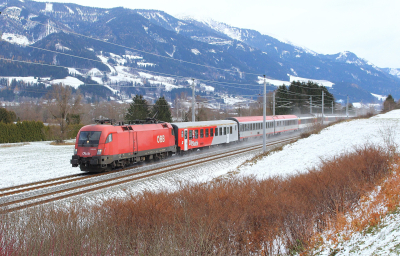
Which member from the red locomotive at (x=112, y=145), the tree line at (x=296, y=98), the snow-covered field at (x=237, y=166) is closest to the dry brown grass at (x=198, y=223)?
the snow-covered field at (x=237, y=166)

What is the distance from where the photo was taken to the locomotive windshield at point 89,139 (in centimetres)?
2038

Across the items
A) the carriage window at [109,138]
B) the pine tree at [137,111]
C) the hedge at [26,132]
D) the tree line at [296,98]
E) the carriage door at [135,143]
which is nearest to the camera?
the carriage window at [109,138]

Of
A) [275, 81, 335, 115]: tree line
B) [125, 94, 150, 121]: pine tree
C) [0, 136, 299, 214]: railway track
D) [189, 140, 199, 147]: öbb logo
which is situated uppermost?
[275, 81, 335, 115]: tree line

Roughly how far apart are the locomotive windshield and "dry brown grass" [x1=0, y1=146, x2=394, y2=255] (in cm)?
1065

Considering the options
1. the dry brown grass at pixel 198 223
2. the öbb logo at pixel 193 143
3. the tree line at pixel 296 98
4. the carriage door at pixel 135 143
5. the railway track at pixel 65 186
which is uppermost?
the tree line at pixel 296 98

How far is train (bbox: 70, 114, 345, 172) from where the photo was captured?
67.0 ft

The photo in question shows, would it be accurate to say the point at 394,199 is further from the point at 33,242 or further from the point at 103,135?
the point at 103,135

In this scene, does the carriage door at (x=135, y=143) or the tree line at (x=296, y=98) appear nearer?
the carriage door at (x=135, y=143)

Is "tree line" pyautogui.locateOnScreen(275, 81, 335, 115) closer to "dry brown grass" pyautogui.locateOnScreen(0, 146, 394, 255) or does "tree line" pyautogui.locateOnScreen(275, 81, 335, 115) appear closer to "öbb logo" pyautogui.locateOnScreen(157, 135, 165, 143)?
"öbb logo" pyautogui.locateOnScreen(157, 135, 165, 143)

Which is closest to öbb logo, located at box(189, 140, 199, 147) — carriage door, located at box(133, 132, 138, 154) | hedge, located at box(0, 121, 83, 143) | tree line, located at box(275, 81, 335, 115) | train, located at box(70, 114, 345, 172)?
train, located at box(70, 114, 345, 172)

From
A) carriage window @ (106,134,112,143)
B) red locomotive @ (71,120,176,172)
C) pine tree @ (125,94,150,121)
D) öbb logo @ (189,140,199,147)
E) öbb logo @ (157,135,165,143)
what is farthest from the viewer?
pine tree @ (125,94,150,121)

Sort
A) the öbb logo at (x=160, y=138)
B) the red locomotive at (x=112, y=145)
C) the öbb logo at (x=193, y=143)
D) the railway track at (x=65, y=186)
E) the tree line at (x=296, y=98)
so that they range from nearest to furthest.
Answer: the railway track at (x=65, y=186) → the red locomotive at (x=112, y=145) → the öbb logo at (x=160, y=138) → the öbb logo at (x=193, y=143) → the tree line at (x=296, y=98)

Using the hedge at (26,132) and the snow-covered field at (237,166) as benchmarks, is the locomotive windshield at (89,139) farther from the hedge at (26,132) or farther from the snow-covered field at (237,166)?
the hedge at (26,132)

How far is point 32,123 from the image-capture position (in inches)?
2013
